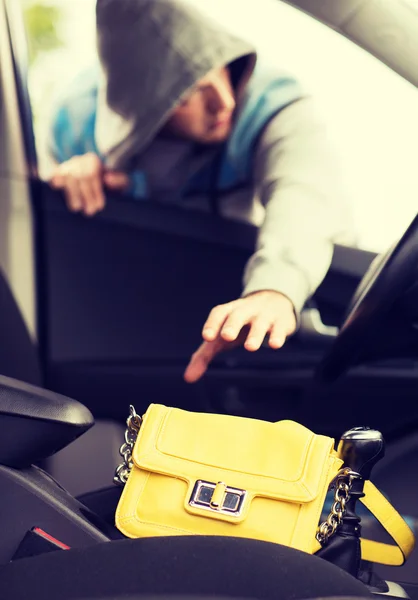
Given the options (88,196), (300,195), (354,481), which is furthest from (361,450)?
(88,196)

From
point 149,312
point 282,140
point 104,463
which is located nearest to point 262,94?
point 282,140

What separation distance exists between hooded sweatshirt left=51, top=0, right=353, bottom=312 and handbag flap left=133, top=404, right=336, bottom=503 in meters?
0.59

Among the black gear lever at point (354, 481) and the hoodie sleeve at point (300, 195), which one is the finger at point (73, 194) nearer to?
the hoodie sleeve at point (300, 195)

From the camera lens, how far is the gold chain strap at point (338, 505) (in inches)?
32.4

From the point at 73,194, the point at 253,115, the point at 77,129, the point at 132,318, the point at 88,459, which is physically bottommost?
the point at 88,459

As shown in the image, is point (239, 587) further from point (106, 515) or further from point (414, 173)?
point (414, 173)

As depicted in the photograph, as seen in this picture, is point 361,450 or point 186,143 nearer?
point 361,450

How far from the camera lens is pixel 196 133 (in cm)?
158

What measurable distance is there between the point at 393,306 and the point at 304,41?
1.90 ft

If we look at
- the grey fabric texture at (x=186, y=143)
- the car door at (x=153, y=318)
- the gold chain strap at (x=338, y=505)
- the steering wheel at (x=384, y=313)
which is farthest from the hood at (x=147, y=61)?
the gold chain strap at (x=338, y=505)

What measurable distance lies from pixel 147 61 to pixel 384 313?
749mm

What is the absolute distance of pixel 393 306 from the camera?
111 centimetres

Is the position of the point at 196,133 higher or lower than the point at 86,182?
higher

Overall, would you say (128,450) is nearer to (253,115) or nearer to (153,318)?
(153,318)
